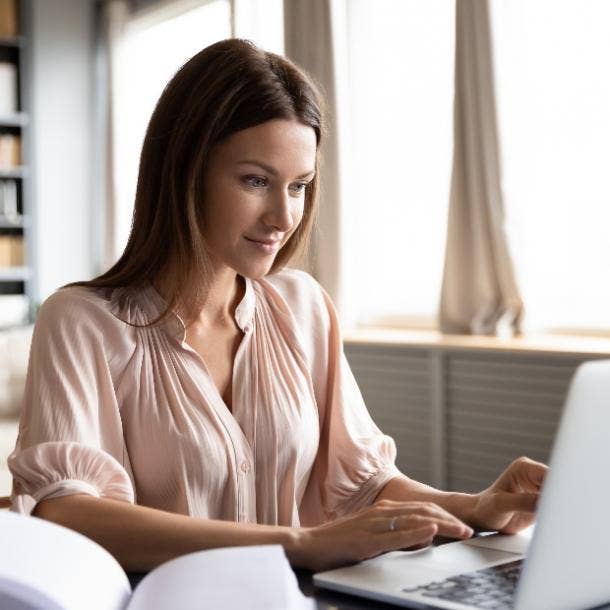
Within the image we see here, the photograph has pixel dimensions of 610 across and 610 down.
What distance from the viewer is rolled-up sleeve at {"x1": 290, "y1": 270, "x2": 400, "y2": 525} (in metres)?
1.55

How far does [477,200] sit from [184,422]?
2.92 metres

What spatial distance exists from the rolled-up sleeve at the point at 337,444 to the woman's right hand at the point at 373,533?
416 mm

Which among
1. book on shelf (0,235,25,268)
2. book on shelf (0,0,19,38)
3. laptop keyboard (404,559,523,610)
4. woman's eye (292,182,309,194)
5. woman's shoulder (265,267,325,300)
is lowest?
laptop keyboard (404,559,523,610)

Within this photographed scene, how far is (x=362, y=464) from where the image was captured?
5.07ft

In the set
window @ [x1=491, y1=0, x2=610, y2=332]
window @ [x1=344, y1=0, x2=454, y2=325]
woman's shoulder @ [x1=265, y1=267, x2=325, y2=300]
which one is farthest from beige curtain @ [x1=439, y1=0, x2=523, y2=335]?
woman's shoulder @ [x1=265, y1=267, x2=325, y2=300]

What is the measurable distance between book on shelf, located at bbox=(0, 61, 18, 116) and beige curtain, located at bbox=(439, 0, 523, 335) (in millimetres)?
3431

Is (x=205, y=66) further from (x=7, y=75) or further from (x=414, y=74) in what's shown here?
(x=7, y=75)

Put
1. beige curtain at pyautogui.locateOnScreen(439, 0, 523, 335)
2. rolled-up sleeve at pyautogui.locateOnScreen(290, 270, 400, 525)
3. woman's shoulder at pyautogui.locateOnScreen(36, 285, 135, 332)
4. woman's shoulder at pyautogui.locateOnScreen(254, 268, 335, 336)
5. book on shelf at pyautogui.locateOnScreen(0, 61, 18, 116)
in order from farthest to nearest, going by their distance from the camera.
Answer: book on shelf at pyautogui.locateOnScreen(0, 61, 18, 116) < beige curtain at pyautogui.locateOnScreen(439, 0, 523, 335) < woman's shoulder at pyautogui.locateOnScreen(254, 268, 335, 336) < rolled-up sleeve at pyautogui.locateOnScreen(290, 270, 400, 525) < woman's shoulder at pyautogui.locateOnScreen(36, 285, 135, 332)

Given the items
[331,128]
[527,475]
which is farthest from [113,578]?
[331,128]

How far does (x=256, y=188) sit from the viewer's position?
143 centimetres

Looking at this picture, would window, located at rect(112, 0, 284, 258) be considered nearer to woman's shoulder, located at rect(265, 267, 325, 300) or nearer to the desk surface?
woman's shoulder, located at rect(265, 267, 325, 300)

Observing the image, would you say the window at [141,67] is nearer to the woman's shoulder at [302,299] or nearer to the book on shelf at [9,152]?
the book on shelf at [9,152]

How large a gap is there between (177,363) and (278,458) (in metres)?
0.19

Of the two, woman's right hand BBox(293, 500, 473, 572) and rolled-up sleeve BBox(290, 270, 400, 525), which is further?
rolled-up sleeve BBox(290, 270, 400, 525)
